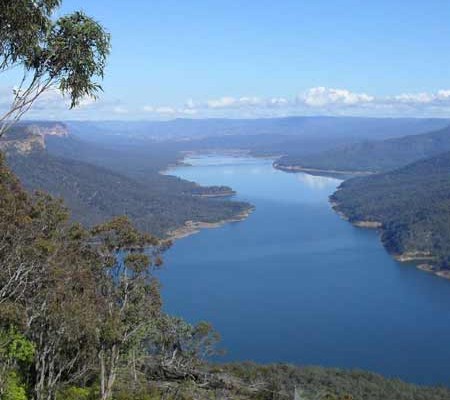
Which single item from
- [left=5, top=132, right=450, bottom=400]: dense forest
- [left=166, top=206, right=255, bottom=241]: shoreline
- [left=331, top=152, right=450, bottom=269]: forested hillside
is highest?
[left=5, top=132, right=450, bottom=400]: dense forest

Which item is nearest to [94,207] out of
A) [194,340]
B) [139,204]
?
[139,204]

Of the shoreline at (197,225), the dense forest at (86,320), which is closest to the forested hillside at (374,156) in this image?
the shoreline at (197,225)

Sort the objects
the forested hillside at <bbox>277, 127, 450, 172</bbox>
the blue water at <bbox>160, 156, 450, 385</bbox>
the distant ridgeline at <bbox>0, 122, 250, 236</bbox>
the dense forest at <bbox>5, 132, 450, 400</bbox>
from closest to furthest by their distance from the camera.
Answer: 1. the dense forest at <bbox>5, 132, 450, 400</bbox>
2. the blue water at <bbox>160, 156, 450, 385</bbox>
3. the distant ridgeline at <bbox>0, 122, 250, 236</bbox>
4. the forested hillside at <bbox>277, 127, 450, 172</bbox>

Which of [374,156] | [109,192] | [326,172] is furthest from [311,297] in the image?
[374,156]

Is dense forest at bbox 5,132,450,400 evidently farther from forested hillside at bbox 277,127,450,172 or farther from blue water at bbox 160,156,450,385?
forested hillside at bbox 277,127,450,172

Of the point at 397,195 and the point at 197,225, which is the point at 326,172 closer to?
the point at 397,195

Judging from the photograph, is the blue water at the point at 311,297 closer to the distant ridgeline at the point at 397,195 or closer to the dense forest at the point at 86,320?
the distant ridgeline at the point at 397,195

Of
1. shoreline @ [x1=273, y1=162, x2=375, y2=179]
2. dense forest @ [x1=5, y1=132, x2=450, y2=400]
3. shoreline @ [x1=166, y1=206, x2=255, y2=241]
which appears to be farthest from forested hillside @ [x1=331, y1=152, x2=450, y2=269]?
dense forest @ [x1=5, y1=132, x2=450, y2=400]
